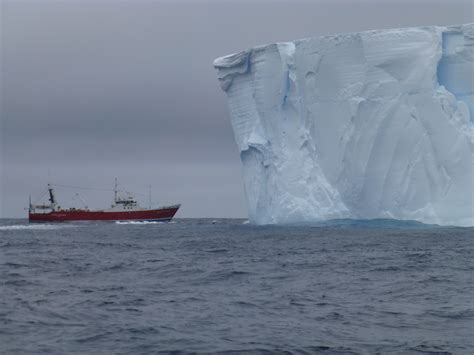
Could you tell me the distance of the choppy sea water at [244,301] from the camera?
24.3 ft

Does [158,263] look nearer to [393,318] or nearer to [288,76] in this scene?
[393,318]

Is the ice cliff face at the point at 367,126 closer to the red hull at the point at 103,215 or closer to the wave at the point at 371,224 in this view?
the wave at the point at 371,224

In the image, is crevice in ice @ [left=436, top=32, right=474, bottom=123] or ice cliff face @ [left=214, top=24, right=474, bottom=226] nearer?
ice cliff face @ [left=214, top=24, right=474, bottom=226]

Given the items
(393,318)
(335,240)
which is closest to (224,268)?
(393,318)

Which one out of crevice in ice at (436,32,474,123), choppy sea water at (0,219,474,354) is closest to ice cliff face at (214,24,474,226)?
crevice in ice at (436,32,474,123)

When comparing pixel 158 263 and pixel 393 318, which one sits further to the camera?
pixel 158 263

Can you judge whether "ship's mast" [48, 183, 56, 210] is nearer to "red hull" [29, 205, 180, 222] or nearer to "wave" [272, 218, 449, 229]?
"red hull" [29, 205, 180, 222]

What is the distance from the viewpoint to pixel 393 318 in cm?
859

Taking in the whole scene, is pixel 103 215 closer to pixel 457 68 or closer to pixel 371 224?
pixel 371 224

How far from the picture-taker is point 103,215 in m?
49.9

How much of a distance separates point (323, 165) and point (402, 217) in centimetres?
327

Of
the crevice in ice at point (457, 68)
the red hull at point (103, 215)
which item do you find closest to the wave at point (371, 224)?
the crevice in ice at point (457, 68)

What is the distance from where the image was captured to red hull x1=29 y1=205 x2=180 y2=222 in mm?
49562

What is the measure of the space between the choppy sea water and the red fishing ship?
31.7 m
